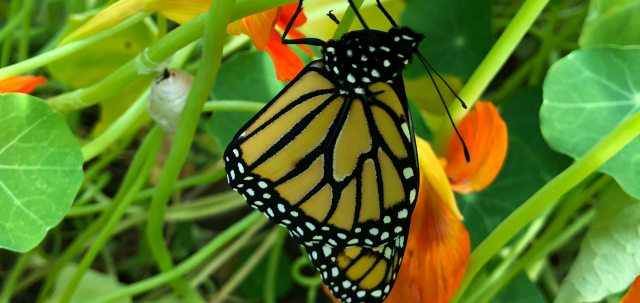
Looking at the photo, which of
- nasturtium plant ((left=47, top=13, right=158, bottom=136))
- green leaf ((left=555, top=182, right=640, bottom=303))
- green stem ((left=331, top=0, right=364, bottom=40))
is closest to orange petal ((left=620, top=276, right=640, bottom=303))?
green leaf ((left=555, top=182, right=640, bottom=303))

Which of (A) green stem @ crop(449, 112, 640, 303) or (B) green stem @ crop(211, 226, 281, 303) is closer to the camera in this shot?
(A) green stem @ crop(449, 112, 640, 303)

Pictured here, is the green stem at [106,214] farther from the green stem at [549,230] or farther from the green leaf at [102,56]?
the green stem at [549,230]

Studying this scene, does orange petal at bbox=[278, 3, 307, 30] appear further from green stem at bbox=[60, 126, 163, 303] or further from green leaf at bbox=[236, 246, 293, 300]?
green leaf at bbox=[236, 246, 293, 300]

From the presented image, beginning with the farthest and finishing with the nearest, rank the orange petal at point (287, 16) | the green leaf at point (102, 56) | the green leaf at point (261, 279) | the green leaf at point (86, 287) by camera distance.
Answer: the green leaf at point (261, 279), the green leaf at point (86, 287), the green leaf at point (102, 56), the orange petal at point (287, 16)

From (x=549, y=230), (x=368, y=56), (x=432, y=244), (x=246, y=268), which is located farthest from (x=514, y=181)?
(x=246, y=268)

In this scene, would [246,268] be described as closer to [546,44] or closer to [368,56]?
[368,56]

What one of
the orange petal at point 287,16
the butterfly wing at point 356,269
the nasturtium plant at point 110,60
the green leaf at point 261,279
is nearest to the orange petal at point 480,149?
the butterfly wing at point 356,269
